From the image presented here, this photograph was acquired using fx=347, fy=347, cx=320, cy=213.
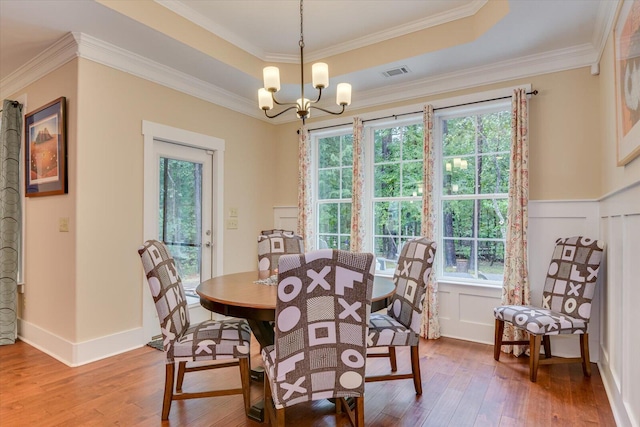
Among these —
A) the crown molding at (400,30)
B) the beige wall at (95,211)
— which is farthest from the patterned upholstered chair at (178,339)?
the crown molding at (400,30)

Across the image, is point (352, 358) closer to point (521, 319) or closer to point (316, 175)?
point (521, 319)

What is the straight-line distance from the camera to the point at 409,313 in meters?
2.33

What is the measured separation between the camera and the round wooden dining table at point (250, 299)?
1780 mm

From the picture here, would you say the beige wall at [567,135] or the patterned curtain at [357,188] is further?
the patterned curtain at [357,188]

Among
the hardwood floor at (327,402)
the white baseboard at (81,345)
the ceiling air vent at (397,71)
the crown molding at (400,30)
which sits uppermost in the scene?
the crown molding at (400,30)

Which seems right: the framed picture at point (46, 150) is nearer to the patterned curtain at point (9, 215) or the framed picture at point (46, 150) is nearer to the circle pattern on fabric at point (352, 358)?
the patterned curtain at point (9, 215)

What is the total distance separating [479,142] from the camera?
3.48 m

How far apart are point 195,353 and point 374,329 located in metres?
1.10

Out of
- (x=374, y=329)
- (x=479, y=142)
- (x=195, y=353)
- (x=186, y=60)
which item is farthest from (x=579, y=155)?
(x=186, y=60)

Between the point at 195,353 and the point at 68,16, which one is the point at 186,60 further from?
the point at 195,353

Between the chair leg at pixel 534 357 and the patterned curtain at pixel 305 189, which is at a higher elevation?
the patterned curtain at pixel 305 189


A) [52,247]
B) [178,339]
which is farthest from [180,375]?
[52,247]

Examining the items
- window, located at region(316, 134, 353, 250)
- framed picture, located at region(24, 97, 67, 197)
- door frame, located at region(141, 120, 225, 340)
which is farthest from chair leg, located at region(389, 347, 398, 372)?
framed picture, located at region(24, 97, 67, 197)

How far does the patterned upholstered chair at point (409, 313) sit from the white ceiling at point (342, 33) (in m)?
1.85
